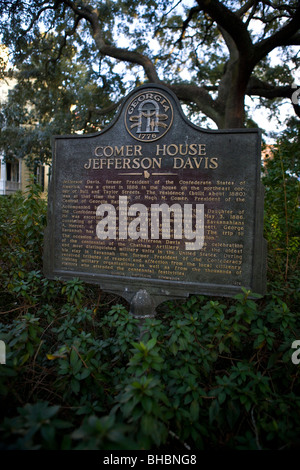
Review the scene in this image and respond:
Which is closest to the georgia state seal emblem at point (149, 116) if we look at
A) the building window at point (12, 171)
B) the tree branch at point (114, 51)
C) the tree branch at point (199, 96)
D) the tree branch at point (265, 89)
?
the tree branch at point (114, 51)

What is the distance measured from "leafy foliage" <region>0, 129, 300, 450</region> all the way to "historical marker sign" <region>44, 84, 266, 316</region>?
13.5 inches

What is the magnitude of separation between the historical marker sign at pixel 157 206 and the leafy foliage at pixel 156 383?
0.34 metres

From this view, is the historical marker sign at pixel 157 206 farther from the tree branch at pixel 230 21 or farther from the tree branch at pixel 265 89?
the tree branch at pixel 265 89

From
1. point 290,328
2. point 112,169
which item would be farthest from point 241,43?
point 290,328

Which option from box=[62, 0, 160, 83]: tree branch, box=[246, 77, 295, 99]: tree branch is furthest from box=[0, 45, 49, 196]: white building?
box=[246, 77, 295, 99]: tree branch

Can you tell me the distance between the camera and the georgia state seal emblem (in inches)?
131

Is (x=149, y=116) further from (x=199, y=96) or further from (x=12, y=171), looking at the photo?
(x=12, y=171)

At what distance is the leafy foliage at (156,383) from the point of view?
1924 millimetres

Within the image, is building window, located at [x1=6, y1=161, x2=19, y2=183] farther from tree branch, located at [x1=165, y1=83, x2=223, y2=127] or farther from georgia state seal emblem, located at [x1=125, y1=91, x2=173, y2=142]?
georgia state seal emblem, located at [x1=125, y1=91, x2=173, y2=142]

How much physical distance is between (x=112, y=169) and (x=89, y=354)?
2036 mm

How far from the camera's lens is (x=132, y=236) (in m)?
3.42
